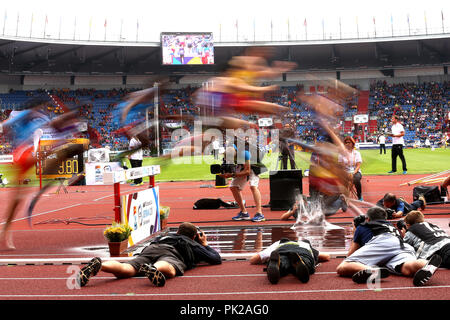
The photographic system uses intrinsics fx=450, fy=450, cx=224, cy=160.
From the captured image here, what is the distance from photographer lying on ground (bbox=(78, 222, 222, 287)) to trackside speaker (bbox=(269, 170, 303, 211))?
5.49 metres

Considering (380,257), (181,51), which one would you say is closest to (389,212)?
(380,257)

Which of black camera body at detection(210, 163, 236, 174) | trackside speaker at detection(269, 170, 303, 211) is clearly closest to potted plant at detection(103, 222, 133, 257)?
black camera body at detection(210, 163, 236, 174)

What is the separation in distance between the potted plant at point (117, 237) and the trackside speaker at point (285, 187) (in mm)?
5637

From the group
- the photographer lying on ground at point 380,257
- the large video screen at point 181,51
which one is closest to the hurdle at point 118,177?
the large video screen at point 181,51

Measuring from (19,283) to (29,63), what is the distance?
9.48ft

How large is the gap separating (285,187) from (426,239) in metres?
6.25

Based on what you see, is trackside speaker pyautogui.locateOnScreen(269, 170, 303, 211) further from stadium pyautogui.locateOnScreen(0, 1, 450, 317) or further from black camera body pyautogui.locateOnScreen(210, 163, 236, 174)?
black camera body pyautogui.locateOnScreen(210, 163, 236, 174)

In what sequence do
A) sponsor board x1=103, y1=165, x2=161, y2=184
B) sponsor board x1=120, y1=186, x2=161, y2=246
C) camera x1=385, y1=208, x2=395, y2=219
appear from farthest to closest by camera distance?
camera x1=385, y1=208, x2=395, y2=219
sponsor board x1=120, y1=186, x2=161, y2=246
sponsor board x1=103, y1=165, x2=161, y2=184

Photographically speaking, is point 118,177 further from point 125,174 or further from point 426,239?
point 426,239

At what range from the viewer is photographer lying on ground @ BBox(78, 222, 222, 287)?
535 cm

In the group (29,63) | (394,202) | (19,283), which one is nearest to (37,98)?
(29,63)

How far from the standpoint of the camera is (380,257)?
5.54 meters

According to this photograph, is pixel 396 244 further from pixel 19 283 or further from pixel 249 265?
pixel 19 283

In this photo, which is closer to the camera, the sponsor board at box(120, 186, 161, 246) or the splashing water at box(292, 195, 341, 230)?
the sponsor board at box(120, 186, 161, 246)
